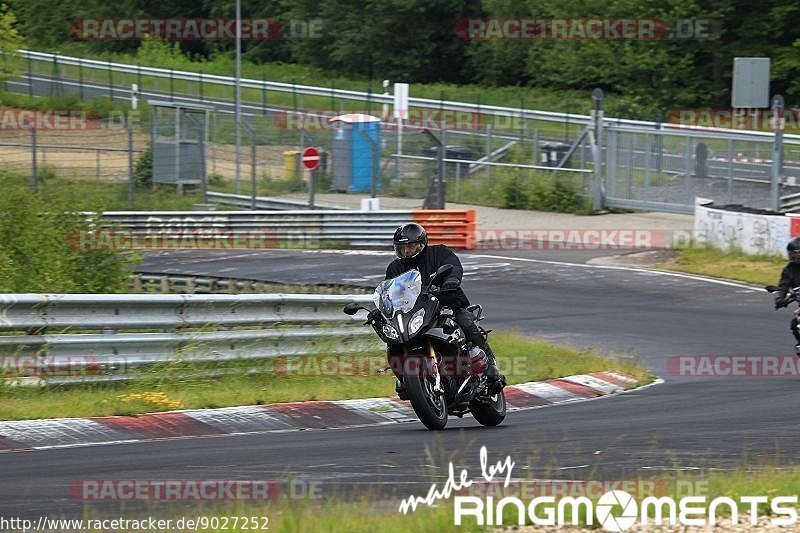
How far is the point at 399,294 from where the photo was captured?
10.5 metres

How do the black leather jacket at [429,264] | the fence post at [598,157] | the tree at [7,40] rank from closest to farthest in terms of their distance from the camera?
the black leather jacket at [429,264], the fence post at [598,157], the tree at [7,40]

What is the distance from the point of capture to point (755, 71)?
96.9ft

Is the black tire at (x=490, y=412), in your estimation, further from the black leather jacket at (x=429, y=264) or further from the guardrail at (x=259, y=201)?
the guardrail at (x=259, y=201)

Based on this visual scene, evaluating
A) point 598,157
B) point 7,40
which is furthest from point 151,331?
point 7,40

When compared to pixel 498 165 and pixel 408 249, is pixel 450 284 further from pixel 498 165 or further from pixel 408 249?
pixel 498 165

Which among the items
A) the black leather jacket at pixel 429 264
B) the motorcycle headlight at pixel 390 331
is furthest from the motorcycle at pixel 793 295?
the motorcycle headlight at pixel 390 331

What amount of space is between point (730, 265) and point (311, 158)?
10.7 meters

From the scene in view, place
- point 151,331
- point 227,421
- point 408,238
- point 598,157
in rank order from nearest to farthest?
1. point 408,238
2. point 227,421
3. point 151,331
4. point 598,157

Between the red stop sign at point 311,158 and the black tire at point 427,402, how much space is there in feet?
71.8

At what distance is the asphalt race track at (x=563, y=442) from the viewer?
328 inches

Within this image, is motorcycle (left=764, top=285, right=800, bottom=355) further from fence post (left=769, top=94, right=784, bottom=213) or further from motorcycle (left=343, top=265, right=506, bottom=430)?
fence post (left=769, top=94, right=784, bottom=213)

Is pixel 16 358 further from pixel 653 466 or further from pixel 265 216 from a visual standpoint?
pixel 265 216

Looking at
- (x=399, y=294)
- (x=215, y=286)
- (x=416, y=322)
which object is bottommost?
(x=215, y=286)

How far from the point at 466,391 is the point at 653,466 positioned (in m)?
2.57
